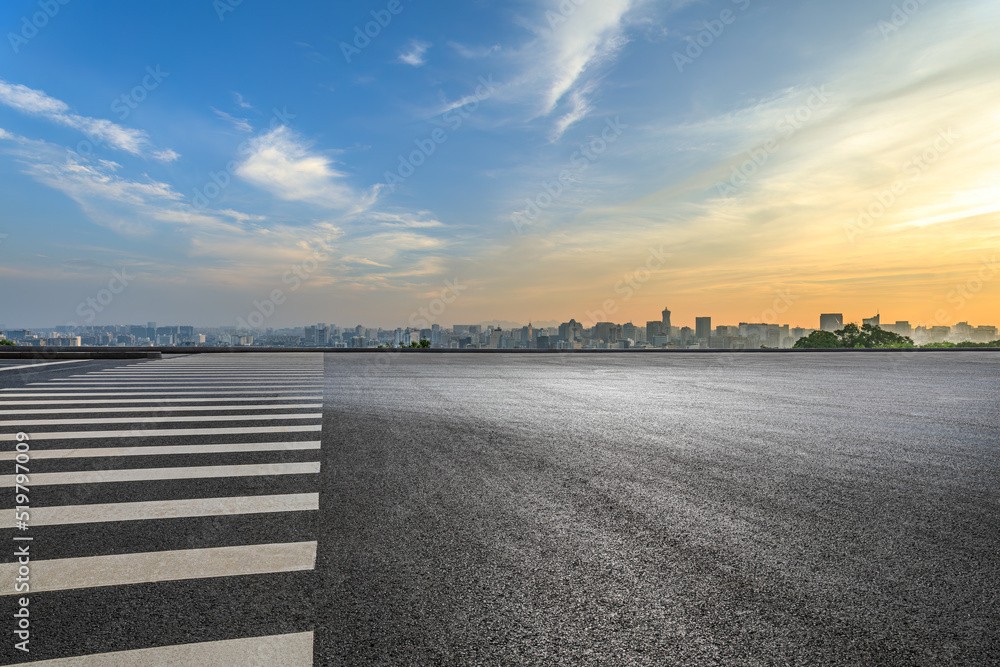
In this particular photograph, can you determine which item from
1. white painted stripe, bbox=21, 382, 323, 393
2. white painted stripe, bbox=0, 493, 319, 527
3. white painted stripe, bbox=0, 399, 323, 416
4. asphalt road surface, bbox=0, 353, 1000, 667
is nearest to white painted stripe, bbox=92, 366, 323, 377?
white painted stripe, bbox=21, 382, 323, 393

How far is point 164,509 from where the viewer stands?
439 cm

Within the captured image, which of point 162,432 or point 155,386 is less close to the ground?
point 155,386

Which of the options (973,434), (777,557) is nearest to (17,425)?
(777,557)

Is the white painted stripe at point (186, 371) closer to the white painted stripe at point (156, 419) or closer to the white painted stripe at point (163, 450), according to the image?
the white painted stripe at point (156, 419)

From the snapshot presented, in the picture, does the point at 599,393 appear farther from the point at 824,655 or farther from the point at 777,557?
the point at 824,655

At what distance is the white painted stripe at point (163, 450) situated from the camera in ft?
20.1

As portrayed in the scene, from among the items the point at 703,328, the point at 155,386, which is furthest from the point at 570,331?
the point at 155,386

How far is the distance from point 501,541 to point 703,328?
46.9m

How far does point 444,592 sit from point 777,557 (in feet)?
7.02

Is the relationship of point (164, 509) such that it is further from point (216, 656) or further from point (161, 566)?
point (216, 656)

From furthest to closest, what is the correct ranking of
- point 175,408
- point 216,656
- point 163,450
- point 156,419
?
point 175,408
point 156,419
point 163,450
point 216,656

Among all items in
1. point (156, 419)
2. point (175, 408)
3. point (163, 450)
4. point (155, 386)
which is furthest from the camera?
point (155, 386)

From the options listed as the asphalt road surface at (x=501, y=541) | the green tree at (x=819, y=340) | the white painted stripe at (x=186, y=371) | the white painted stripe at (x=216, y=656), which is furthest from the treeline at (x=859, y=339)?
the white painted stripe at (x=216, y=656)

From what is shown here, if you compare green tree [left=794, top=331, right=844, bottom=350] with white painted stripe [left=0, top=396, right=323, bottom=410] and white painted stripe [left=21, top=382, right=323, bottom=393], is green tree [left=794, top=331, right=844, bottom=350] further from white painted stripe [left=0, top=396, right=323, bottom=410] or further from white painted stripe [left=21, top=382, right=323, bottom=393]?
white painted stripe [left=0, top=396, right=323, bottom=410]
